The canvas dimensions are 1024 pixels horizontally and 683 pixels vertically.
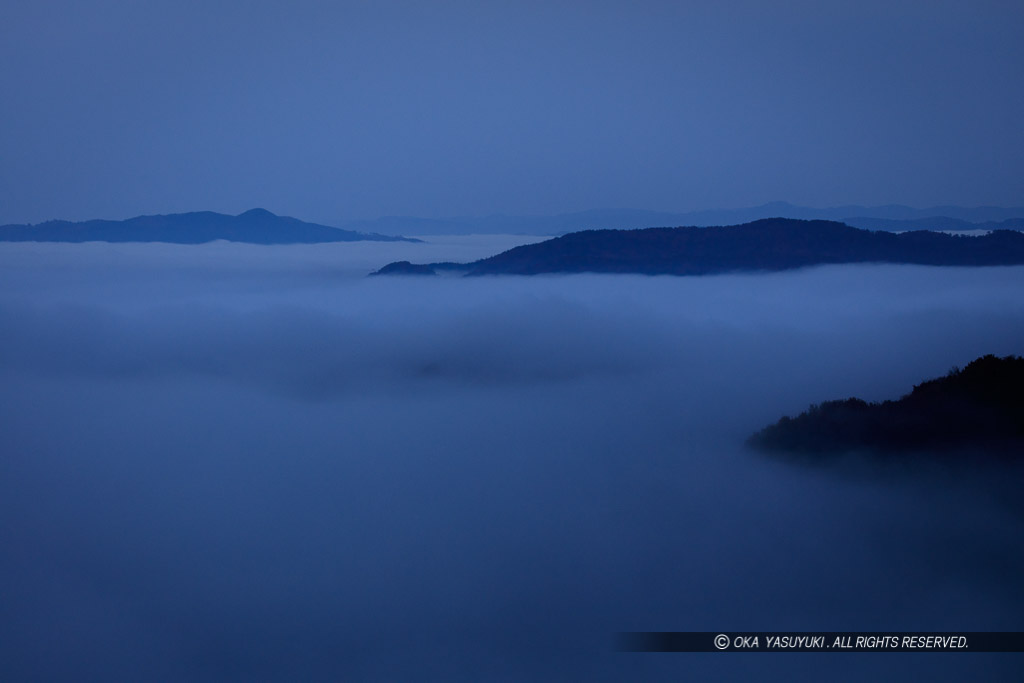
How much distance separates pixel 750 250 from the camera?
Answer: 111m

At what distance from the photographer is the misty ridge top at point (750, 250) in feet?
315

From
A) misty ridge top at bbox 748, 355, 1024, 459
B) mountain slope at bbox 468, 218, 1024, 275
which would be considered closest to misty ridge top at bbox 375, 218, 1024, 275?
mountain slope at bbox 468, 218, 1024, 275

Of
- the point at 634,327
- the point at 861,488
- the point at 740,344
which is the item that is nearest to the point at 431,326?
the point at 634,327

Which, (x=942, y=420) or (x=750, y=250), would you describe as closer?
(x=942, y=420)

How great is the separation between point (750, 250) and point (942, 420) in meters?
75.8

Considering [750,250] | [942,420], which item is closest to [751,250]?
[750,250]

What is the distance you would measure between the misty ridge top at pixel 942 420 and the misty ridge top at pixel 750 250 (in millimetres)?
62706

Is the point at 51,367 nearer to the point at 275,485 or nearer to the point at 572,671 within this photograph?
the point at 275,485

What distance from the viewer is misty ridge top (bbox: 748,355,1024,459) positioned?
3622 centimetres

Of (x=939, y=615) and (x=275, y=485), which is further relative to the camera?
(x=275, y=485)

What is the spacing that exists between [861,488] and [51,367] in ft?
385

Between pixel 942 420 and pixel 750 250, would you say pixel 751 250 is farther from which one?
pixel 942 420

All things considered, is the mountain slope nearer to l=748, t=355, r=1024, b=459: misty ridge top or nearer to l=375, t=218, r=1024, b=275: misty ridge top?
l=375, t=218, r=1024, b=275: misty ridge top

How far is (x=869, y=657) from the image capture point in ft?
90.0
